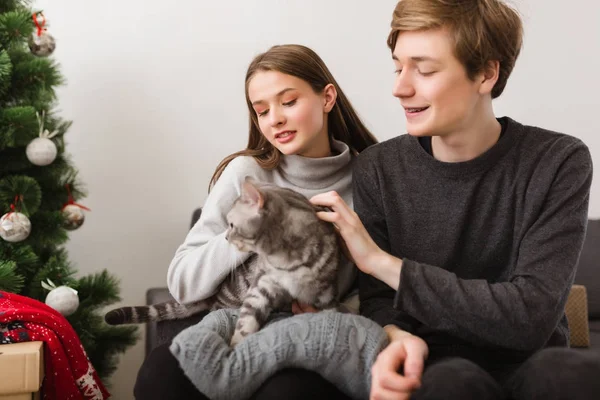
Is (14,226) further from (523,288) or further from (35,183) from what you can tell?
(523,288)

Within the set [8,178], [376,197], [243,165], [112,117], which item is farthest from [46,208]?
[376,197]

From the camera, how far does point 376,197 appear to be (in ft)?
5.17

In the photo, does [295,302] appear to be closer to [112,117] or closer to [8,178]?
[8,178]

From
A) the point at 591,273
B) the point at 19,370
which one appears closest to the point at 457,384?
the point at 19,370

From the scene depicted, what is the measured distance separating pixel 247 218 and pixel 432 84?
0.46m

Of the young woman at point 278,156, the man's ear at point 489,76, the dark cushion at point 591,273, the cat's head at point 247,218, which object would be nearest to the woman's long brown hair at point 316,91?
the young woman at point 278,156

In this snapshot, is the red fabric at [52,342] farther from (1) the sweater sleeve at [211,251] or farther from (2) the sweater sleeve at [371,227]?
(2) the sweater sleeve at [371,227]

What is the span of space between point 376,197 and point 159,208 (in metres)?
1.31

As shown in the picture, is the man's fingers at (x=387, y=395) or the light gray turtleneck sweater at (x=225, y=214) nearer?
the man's fingers at (x=387, y=395)

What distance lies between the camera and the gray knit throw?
122 cm

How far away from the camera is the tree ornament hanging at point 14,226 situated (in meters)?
2.01

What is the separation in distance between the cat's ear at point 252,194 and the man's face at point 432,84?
0.34 metres

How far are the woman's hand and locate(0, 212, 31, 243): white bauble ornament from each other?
1.07m

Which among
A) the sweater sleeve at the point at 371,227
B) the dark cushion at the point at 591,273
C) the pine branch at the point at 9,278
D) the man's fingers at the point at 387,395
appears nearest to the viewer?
the man's fingers at the point at 387,395
